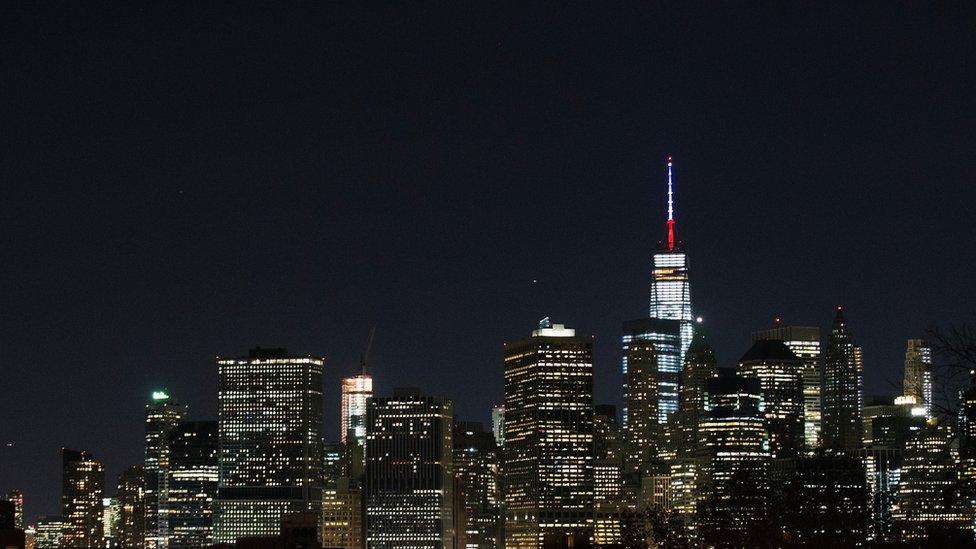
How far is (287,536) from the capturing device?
390 feet

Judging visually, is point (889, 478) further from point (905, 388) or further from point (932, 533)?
point (905, 388)

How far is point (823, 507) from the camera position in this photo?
2643 inches

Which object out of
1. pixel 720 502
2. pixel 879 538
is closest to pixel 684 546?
pixel 720 502

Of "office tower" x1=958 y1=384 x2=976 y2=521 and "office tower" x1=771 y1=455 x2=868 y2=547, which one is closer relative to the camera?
"office tower" x1=958 y1=384 x2=976 y2=521

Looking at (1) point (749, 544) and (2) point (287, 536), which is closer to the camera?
(1) point (749, 544)

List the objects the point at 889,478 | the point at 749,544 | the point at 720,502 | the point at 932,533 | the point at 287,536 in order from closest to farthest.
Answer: the point at 749,544 → the point at 932,533 → the point at 720,502 → the point at 287,536 → the point at 889,478

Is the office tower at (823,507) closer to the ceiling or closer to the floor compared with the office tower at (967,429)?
closer to the floor

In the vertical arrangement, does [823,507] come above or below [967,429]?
below

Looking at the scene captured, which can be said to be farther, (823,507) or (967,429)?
(823,507)

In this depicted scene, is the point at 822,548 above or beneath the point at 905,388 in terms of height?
beneath

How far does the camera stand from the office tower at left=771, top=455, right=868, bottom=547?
5666 centimetres

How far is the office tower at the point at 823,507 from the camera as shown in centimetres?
5666

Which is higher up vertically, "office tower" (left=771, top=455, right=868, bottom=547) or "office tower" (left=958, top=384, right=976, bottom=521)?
"office tower" (left=958, top=384, right=976, bottom=521)

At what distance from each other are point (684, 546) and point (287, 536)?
58.3 m
